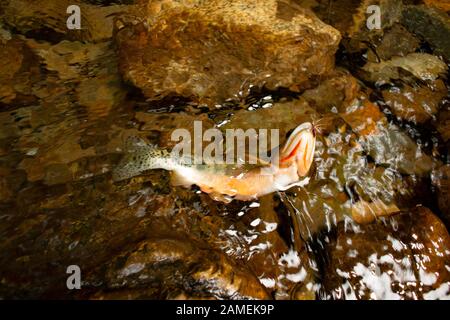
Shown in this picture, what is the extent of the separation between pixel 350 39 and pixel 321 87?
169cm

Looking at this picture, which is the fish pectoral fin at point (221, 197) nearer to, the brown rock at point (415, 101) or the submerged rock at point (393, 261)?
the submerged rock at point (393, 261)

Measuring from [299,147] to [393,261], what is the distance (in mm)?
1385

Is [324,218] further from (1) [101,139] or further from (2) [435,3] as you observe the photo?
(2) [435,3]

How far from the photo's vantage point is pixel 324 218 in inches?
150

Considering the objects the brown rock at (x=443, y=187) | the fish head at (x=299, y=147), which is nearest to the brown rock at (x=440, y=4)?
the brown rock at (x=443, y=187)

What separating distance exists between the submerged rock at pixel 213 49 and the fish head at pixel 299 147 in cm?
149

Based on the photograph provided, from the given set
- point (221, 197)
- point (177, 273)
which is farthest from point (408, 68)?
point (177, 273)

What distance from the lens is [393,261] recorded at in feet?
11.3

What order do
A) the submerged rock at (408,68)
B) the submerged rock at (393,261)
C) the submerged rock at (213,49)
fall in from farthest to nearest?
the submerged rock at (408,68)
the submerged rock at (213,49)
the submerged rock at (393,261)

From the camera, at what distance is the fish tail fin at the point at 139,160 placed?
362 centimetres

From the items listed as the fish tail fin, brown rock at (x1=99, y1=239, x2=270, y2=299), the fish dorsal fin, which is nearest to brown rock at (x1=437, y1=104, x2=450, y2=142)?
brown rock at (x1=99, y1=239, x2=270, y2=299)

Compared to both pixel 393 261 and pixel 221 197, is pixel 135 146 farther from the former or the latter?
pixel 393 261
